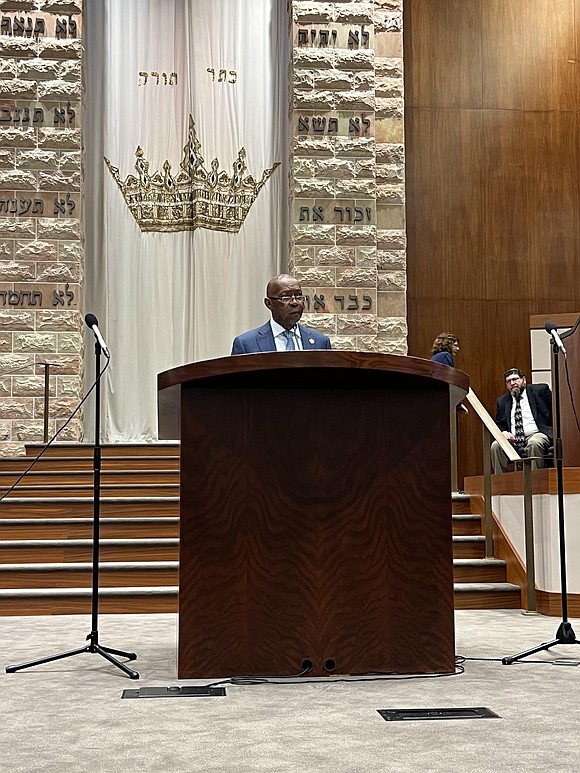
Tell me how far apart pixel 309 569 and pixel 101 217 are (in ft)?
26.7

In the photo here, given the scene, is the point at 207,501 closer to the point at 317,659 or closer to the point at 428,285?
the point at 317,659

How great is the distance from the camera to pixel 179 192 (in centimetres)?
1089

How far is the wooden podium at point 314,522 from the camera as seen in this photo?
3.29 m

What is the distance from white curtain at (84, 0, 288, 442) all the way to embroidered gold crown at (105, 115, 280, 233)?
6 centimetres

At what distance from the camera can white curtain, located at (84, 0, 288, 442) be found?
35.5 feet

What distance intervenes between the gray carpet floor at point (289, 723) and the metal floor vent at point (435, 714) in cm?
4

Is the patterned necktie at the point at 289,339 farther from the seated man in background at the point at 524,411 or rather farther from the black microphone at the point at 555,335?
the seated man in background at the point at 524,411

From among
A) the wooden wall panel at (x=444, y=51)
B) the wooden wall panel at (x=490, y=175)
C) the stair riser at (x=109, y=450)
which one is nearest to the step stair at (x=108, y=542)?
the stair riser at (x=109, y=450)

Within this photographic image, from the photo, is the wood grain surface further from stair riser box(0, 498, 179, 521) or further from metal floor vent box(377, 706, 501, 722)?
stair riser box(0, 498, 179, 521)

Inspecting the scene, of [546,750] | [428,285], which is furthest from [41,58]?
[546,750]

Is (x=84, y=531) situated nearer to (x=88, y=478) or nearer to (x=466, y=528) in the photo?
(x=88, y=478)

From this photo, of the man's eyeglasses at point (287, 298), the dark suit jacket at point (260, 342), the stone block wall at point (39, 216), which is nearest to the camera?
the man's eyeglasses at point (287, 298)

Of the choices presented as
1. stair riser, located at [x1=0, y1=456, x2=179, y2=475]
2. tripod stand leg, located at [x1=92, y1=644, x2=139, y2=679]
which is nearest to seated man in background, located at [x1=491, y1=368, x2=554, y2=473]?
stair riser, located at [x1=0, y1=456, x2=179, y2=475]

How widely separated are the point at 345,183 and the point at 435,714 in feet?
26.6
